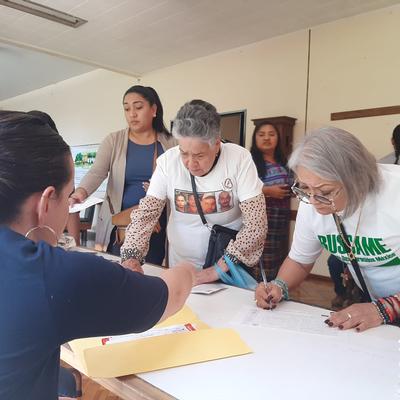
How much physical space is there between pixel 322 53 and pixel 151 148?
8.91 feet

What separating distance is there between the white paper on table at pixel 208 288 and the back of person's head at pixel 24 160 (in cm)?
78

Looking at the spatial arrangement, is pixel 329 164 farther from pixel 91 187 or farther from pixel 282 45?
pixel 282 45

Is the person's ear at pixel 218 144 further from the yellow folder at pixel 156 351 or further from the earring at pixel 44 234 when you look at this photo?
the earring at pixel 44 234

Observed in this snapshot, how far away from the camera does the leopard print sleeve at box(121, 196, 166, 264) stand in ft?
5.22

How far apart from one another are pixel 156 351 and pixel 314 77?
3819 mm

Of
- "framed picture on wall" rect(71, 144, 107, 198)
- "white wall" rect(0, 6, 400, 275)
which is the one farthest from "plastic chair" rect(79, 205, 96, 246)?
"white wall" rect(0, 6, 400, 275)

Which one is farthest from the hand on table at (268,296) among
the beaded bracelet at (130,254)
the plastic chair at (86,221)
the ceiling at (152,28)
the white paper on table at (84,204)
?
the plastic chair at (86,221)

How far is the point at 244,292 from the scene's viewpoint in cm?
136

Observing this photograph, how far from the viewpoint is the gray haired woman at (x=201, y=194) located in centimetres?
151

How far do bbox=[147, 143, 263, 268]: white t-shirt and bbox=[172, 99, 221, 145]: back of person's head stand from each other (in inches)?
5.7

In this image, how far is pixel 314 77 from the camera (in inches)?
161

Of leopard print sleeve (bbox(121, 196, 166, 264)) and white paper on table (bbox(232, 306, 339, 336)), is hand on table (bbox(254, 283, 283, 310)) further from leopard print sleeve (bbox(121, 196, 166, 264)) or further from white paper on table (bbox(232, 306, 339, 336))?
leopard print sleeve (bbox(121, 196, 166, 264))

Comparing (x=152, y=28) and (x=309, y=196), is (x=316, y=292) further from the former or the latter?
(x=152, y=28)

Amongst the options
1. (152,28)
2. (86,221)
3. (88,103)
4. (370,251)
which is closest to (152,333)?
(370,251)
